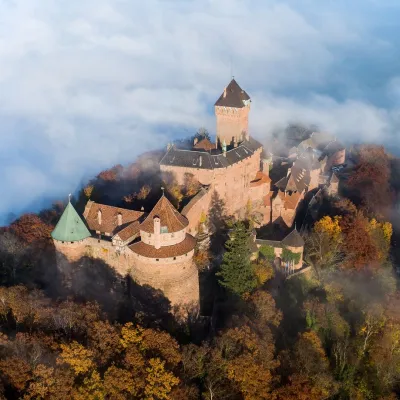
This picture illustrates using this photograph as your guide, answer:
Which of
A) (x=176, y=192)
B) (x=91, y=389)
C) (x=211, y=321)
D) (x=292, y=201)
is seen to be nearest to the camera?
(x=91, y=389)

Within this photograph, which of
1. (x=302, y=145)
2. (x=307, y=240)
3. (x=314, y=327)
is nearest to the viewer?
(x=314, y=327)

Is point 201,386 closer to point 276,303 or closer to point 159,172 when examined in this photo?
point 276,303

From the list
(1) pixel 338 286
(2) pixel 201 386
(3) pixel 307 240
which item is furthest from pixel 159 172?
(2) pixel 201 386

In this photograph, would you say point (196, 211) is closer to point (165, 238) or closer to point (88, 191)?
point (165, 238)

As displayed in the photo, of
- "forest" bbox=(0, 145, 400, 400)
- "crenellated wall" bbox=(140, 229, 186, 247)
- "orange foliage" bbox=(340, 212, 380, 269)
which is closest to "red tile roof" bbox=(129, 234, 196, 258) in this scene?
"crenellated wall" bbox=(140, 229, 186, 247)

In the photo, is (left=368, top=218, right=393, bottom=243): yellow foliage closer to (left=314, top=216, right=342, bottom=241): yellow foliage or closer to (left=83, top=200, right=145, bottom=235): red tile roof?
(left=314, top=216, right=342, bottom=241): yellow foliage

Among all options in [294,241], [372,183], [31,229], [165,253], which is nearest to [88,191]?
[31,229]
